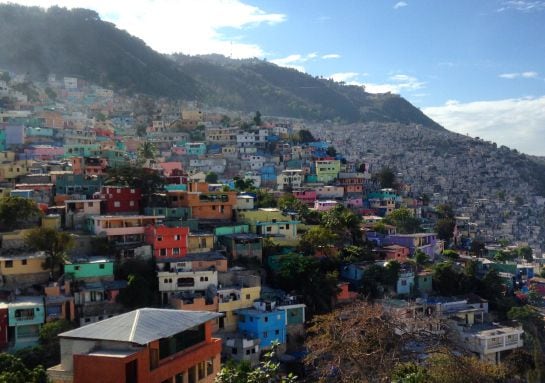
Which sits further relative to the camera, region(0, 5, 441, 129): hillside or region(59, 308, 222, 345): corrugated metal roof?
region(0, 5, 441, 129): hillside

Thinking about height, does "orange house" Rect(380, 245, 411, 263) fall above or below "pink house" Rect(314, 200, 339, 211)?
below

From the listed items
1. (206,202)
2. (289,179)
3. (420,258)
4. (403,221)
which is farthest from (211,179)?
(420,258)

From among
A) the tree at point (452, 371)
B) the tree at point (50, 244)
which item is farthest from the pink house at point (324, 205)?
the tree at point (452, 371)

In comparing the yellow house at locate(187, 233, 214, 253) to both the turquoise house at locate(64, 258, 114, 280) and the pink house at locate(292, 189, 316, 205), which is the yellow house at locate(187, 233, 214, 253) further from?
the pink house at locate(292, 189, 316, 205)

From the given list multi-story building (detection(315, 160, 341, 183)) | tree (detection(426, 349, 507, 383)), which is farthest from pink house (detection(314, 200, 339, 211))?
tree (detection(426, 349, 507, 383))

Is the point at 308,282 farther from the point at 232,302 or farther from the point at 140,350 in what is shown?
the point at 140,350
